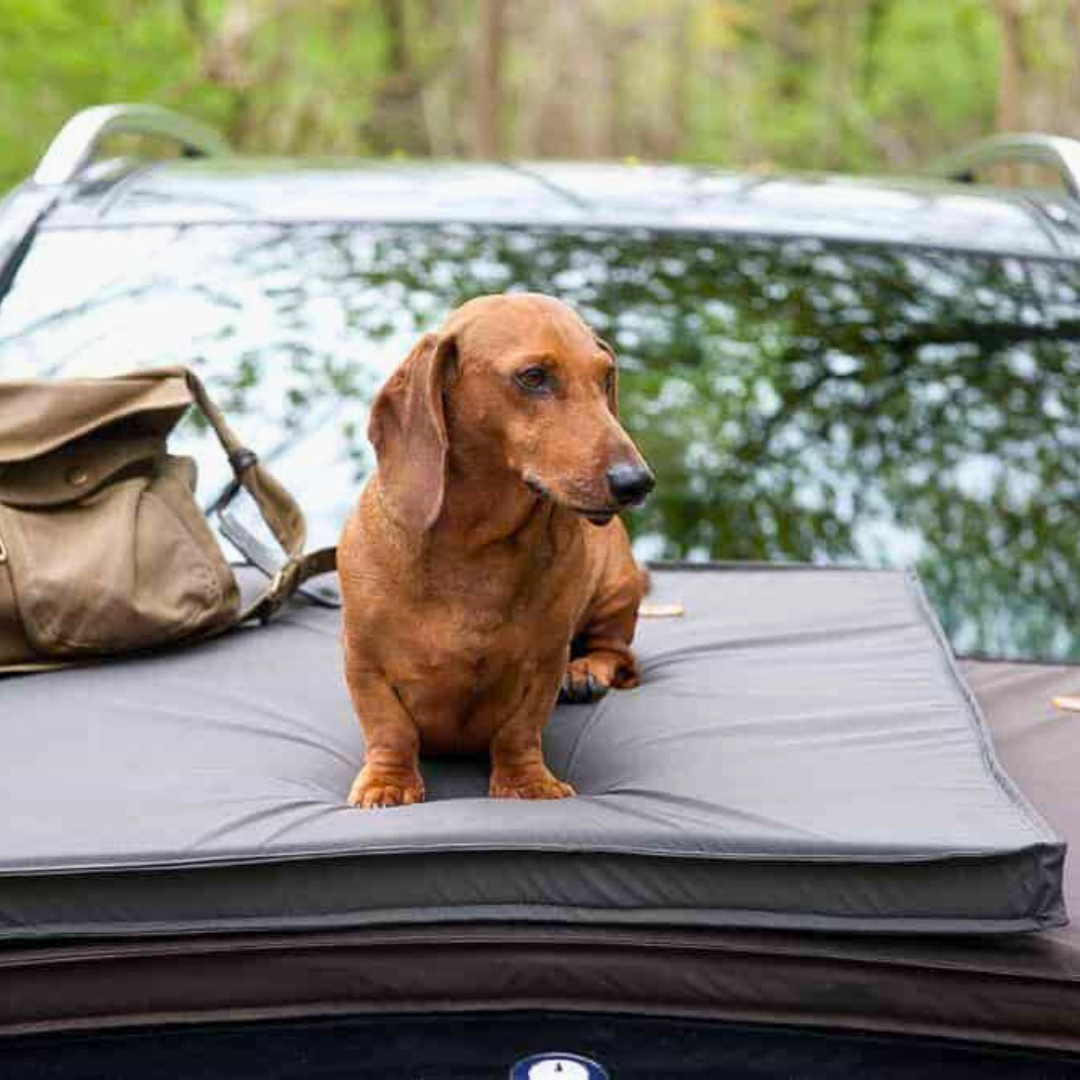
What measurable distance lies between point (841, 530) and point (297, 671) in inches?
46.9

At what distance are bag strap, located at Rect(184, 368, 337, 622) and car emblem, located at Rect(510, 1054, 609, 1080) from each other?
1.21m

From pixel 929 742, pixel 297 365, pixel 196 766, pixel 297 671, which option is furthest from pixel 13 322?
pixel 929 742

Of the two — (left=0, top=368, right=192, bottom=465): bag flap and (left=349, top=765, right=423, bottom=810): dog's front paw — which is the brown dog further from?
(left=0, top=368, right=192, bottom=465): bag flap

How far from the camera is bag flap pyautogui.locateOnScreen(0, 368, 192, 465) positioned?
295 centimetres

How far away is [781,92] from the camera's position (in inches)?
802

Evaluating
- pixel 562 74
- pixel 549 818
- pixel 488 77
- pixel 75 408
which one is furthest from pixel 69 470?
pixel 562 74

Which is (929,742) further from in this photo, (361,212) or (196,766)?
(361,212)

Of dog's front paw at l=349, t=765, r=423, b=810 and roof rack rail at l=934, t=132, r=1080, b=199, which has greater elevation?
roof rack rail at l=934, t=132, r=1080, b=199

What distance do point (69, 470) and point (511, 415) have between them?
111 centimetres

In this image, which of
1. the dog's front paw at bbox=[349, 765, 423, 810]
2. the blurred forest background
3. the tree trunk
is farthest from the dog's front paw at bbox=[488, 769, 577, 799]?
the tree trunk

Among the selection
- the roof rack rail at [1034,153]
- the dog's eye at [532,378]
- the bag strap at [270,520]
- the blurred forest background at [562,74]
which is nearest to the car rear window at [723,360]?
the bag strap at [270,520]

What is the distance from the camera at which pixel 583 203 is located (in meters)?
4.01

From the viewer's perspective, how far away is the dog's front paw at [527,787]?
7.68 feet

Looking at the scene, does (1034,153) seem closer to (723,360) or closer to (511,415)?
(723,360)
